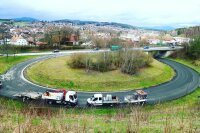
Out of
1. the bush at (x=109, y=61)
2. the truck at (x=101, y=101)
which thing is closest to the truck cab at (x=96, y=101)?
the truck at (x=101, y=101)

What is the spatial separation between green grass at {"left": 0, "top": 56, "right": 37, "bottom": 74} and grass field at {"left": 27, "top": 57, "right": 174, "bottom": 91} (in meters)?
5.21

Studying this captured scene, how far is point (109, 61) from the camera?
55781mm

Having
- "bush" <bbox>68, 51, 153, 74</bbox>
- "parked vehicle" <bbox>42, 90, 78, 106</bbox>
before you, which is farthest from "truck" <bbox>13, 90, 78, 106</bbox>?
"bush" <bbox>68, 51, 153, 74</bbox>

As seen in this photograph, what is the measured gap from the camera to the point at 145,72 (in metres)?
55.8

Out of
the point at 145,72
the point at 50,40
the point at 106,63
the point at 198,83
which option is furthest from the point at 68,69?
the point at 50,40

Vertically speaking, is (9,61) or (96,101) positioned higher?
(9,61)

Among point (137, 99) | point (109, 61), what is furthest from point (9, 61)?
point (137, 99)

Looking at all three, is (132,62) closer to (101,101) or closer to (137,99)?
(137,99)

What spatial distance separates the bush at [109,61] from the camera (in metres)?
53.5

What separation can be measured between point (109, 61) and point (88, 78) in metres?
9.26

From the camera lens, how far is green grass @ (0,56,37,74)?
55.7 meters

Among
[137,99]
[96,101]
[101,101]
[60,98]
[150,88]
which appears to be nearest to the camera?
[60,98]

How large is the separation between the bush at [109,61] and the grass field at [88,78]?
139 centimetres

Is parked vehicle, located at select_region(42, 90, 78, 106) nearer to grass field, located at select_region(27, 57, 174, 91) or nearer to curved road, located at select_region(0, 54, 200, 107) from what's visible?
curved road, located at select_region(0, 54, 200, 107)
